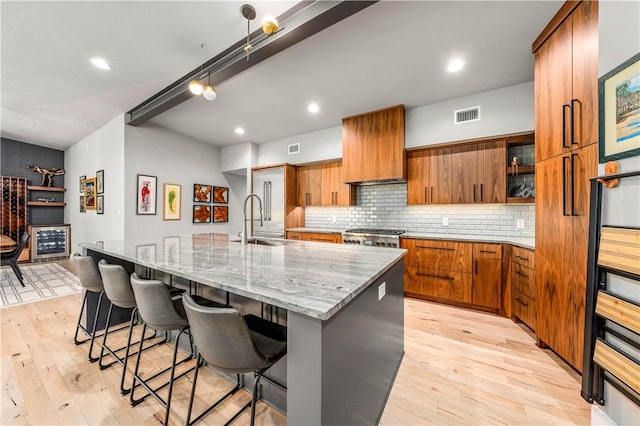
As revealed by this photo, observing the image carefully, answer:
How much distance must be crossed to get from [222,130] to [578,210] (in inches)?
195

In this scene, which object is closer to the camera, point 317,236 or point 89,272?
point 89,272

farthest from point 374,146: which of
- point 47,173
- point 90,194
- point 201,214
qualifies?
point 47,173

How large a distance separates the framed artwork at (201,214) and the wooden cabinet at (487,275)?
5119 mm

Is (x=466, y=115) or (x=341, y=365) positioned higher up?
(x=466, y=115)

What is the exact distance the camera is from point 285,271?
52.5 inches

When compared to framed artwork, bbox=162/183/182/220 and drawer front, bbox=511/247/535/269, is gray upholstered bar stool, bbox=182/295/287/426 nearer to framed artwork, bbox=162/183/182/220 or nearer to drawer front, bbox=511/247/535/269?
drawer front, bbox=511/247/535/269

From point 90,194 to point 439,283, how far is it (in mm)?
6690

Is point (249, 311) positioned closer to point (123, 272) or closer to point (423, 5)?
point (123, 272)

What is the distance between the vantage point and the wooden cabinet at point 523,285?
2.36 metres

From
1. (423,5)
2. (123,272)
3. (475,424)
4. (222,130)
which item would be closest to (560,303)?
(475,424)

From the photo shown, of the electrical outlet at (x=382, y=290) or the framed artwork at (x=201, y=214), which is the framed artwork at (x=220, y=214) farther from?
the electrical outlet at (x=382, y=290)

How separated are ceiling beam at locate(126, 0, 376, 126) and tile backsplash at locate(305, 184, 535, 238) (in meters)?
2.68

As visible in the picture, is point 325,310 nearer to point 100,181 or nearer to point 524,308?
point 524,308

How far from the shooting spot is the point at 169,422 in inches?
55.7
